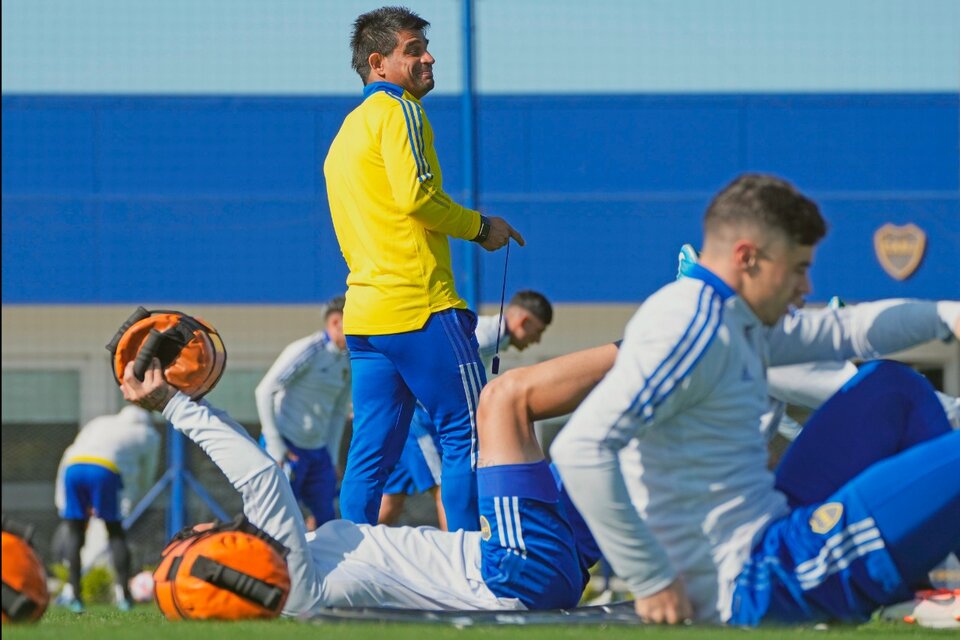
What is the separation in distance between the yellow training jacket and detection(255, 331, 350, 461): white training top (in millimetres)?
3724

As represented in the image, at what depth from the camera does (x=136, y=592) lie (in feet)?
31.2

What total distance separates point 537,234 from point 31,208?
3.75 m

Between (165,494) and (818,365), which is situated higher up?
(818,365)

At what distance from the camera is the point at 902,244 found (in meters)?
10.9

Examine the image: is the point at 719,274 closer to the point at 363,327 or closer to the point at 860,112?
the point at 363,327

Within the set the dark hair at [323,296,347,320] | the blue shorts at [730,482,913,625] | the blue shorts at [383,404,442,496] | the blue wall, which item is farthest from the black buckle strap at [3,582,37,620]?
the blue wall

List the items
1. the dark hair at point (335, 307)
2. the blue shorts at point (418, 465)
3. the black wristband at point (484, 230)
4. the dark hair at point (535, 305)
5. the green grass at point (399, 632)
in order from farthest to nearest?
the dark hair at point (335, 307) < the blue shorts at point (418, 465) < the dark hair at point (535, 305) < the black wristband at point (484, 230) < the green grass at point (399, 632)

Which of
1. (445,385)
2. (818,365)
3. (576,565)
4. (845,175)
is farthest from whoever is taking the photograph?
(845,175)

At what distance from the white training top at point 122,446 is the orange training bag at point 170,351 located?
504 centimetres

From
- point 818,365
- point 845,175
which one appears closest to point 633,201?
point 845,175

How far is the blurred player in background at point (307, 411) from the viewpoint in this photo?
29.4 ft

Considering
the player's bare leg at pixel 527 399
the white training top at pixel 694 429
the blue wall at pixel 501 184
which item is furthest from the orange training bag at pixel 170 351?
the blue wall at pixel 501 184

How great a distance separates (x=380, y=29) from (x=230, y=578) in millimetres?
2472

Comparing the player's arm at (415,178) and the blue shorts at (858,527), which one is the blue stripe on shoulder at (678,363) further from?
the player's arm at (415,178)
